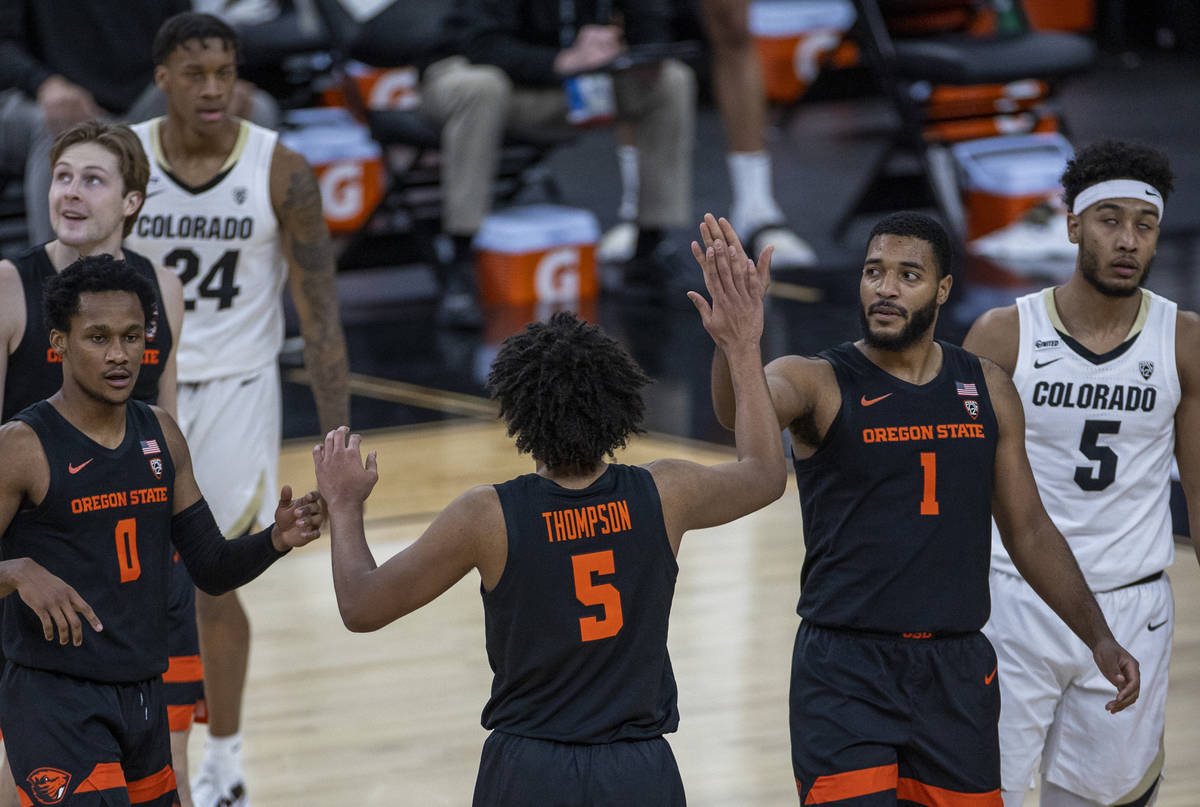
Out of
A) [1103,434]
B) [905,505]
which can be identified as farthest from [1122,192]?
[905,505]

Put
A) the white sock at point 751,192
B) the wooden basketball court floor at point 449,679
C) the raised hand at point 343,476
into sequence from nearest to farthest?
the raised hand at point 343,476 < the wooden basketball court floor at point 449,679 < the white sock at point 751,192

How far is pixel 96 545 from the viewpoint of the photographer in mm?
3445

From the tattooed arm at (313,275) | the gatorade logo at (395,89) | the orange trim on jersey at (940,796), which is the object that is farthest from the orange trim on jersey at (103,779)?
the gatorade logo at (395,89)

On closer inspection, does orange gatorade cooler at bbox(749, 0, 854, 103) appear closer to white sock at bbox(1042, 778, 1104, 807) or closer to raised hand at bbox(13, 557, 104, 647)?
white sock at bbox(1042, 778, 1104, 807)

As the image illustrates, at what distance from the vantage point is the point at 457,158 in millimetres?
9500

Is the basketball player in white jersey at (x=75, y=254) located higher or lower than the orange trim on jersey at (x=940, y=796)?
higher

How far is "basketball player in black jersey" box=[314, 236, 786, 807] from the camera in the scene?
10.0 feet

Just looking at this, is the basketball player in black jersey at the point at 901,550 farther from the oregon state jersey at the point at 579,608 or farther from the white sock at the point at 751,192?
the white sock at the point at 751,192

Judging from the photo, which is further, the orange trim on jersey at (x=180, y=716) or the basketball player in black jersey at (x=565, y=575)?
the orange trim on jersey at (x=180, y=716)

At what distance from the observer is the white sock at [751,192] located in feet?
33.1

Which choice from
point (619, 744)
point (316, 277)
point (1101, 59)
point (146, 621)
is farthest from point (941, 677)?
point (1101, 59)

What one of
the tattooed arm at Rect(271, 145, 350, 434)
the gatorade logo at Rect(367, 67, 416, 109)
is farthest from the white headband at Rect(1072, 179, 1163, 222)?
the gatorade logo at Rect(367, 67, 416, 109)

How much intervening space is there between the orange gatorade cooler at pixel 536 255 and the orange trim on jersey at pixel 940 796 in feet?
21.8

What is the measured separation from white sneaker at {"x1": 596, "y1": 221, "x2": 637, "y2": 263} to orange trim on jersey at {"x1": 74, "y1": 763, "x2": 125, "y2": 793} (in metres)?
7.47
